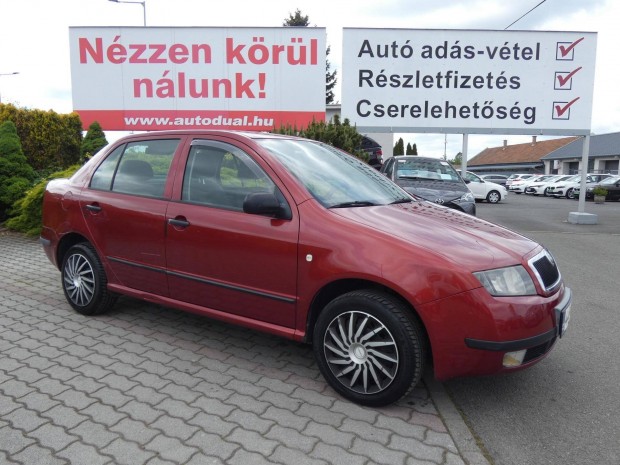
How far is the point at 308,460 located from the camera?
243cm

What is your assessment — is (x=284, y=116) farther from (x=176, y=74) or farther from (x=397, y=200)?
(x=397, y=200)

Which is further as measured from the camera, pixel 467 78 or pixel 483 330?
pixel 467 78

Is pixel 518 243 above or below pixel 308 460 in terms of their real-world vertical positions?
above

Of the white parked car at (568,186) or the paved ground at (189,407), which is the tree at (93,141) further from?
the white parked car at (568,186)

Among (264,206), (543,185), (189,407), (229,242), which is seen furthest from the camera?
(543,185)

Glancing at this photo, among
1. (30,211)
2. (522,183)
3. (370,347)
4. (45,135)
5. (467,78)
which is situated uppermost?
(467,78)

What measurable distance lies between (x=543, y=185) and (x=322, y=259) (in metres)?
31.6

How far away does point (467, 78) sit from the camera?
38.3 ft

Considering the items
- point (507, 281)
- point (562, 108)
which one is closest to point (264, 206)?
point (507, 281)

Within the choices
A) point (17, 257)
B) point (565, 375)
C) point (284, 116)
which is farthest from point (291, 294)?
point (284, 116)

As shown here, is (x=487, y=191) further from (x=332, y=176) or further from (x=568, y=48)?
(x=332, y=176)

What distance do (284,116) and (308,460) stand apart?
422 inches

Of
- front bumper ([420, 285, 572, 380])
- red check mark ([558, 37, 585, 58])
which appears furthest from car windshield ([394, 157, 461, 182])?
front bumper ([420, 285, 572, 380])

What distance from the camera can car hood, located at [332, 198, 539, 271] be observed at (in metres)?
2.74
